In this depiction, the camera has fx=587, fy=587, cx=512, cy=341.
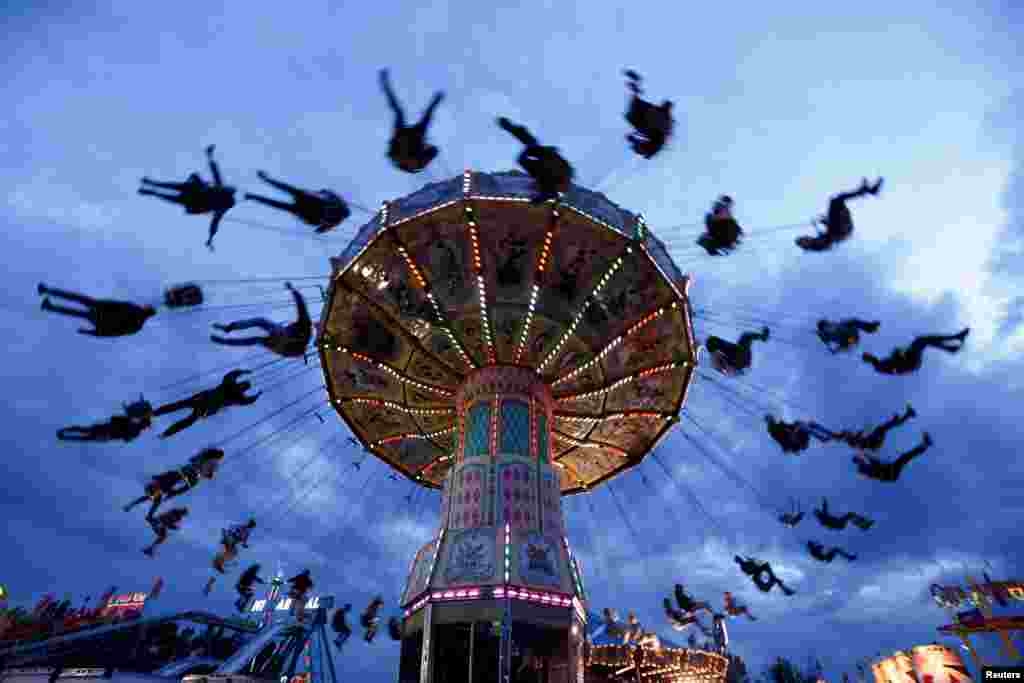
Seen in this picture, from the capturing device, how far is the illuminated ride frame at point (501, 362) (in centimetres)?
1387

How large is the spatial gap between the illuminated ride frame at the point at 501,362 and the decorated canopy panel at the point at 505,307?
0.14 ft

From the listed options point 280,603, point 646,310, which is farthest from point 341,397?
point 280,603

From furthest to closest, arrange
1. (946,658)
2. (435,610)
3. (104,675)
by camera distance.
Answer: (946,658)
(104,675)
(435,610)

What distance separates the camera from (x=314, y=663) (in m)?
29.1

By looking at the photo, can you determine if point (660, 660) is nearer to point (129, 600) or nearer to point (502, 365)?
point (502, 365)

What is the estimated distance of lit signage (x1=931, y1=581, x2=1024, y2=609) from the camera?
20.0 metres

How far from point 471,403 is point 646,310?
5741mm

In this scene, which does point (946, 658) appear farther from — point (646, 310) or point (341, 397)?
point (341, 397)

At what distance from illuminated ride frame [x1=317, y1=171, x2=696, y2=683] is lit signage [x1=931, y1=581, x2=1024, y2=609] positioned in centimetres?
1245

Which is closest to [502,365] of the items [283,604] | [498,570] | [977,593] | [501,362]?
[501,362]

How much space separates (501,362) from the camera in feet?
57.3

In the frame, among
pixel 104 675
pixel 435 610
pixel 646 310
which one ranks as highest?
pixel 646 310

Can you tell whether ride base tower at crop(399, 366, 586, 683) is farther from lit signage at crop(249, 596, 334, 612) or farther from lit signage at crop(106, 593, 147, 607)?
lit signage at crop(106, 593, 147, 607)

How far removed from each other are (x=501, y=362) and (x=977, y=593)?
18641 millimetres
